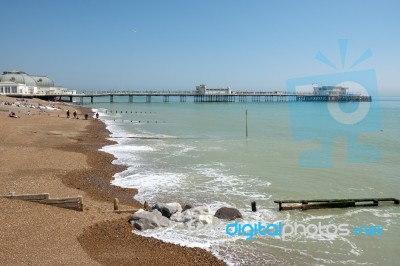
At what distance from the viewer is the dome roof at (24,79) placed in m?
99.0

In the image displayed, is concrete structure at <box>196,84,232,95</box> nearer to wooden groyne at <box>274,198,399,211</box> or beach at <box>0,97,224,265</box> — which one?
beach at <box>0,97,224,265</box>

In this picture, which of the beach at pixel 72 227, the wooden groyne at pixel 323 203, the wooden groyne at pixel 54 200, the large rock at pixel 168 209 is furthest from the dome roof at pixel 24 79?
the wooden groyne at pixel 323 203

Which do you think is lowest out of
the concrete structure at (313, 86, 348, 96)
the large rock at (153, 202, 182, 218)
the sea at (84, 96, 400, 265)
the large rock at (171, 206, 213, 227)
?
the sea at (84, 96, 400, 265)

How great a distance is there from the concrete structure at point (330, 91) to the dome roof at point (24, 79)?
9311 centimetres

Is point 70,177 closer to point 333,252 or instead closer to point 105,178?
point 105,178

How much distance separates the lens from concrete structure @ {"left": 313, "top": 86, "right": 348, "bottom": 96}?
14238 cm

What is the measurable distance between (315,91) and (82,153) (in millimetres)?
137557

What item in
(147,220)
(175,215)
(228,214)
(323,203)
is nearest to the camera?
(147,220)

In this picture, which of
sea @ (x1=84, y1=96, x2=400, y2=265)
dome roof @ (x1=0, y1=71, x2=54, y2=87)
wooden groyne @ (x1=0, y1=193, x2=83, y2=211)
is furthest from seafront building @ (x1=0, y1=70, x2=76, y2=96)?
wooden groyne @ (x1=0, y1=193, x2=83, y2=211)

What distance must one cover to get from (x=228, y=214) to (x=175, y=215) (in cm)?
164

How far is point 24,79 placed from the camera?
332 ft

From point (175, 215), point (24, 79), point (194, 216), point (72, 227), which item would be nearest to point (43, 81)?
point (24, 79)

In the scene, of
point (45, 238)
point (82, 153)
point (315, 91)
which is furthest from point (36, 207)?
point (315, 91)

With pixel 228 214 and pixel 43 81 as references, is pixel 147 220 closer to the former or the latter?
pixel 228 214
